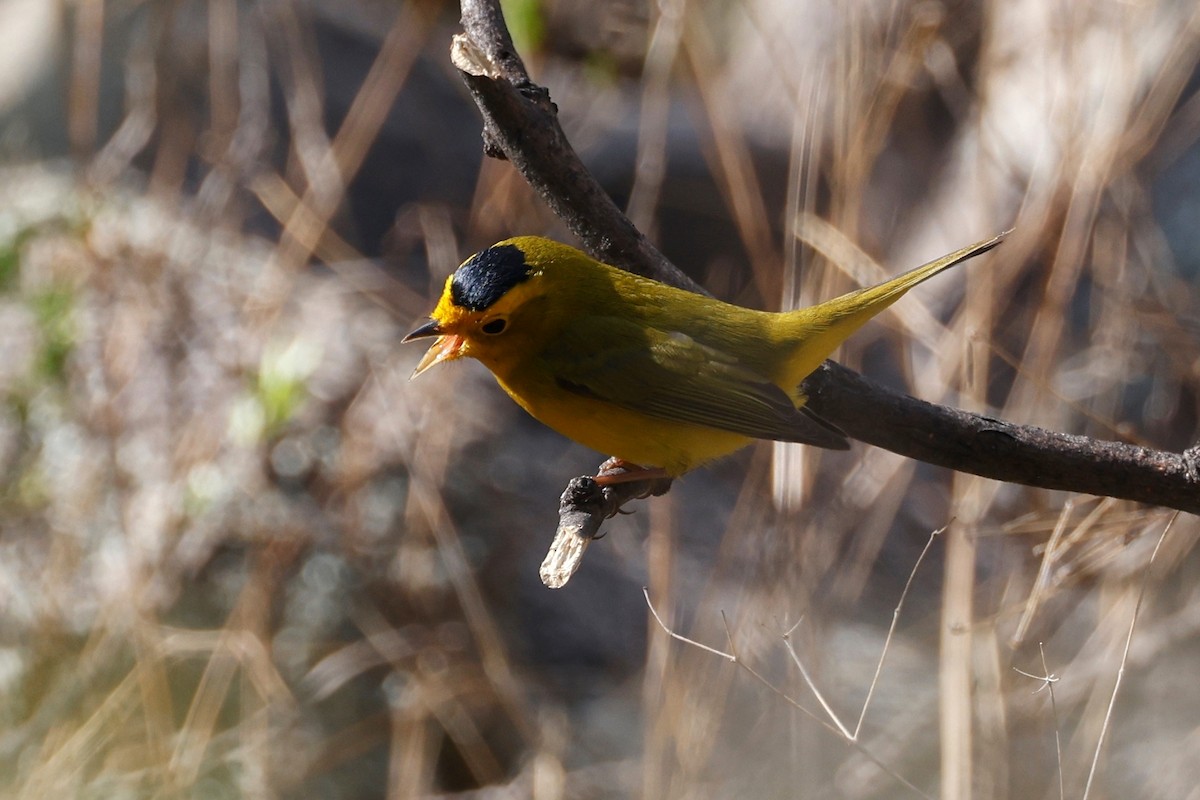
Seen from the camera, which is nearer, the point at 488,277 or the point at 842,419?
the point at 842,419

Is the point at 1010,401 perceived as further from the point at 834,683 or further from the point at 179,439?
the point at 179,439

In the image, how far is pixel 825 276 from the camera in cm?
390

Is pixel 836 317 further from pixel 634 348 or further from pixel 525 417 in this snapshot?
pixel 525 417

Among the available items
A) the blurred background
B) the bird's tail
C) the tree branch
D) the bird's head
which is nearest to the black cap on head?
the bird's head

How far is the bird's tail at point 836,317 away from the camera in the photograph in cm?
298

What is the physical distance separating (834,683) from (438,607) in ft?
6.36

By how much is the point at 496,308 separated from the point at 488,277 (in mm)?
85

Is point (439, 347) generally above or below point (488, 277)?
below

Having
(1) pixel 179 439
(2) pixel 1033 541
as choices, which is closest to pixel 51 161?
(1) pixel 179 439

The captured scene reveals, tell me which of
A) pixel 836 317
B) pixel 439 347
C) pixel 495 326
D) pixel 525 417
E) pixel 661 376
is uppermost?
pixel 525 417

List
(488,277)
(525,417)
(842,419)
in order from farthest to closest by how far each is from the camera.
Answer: (525,417) < (488,277) < (842,419)

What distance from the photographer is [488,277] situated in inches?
116

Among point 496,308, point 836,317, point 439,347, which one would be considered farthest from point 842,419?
point 439,347

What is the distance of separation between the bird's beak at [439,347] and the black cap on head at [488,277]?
0.09 metres
